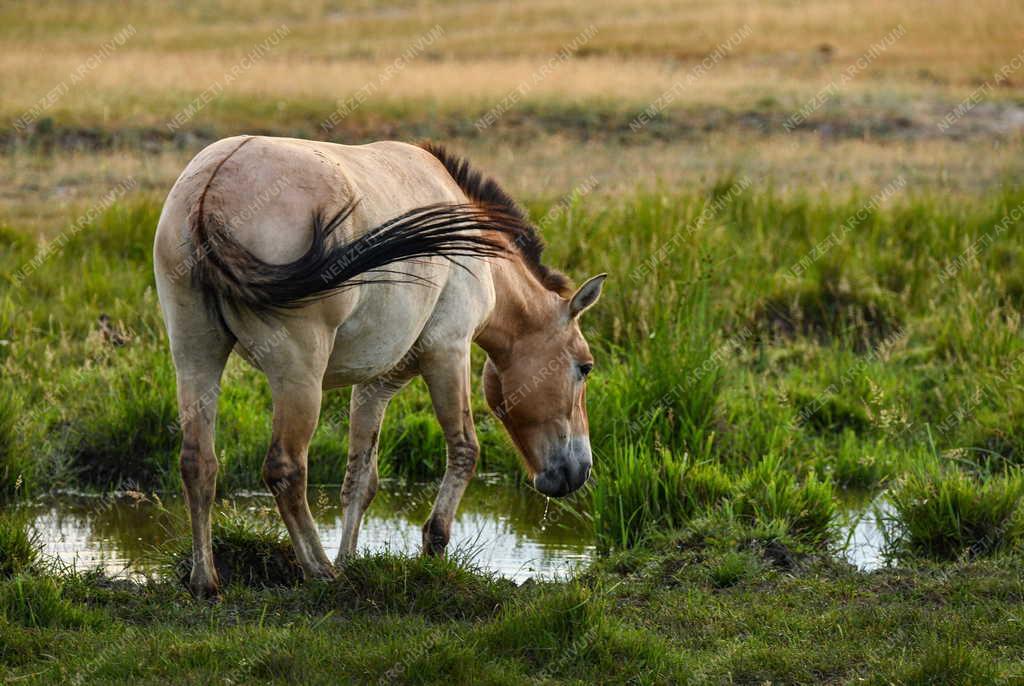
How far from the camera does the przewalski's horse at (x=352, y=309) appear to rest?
16.0ft

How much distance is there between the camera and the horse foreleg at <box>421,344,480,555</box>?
5.88m

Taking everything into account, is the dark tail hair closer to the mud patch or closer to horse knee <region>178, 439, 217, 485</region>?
horse knee <region>178, 439, 217, 485</region>

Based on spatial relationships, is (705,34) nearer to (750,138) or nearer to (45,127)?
(750,138)

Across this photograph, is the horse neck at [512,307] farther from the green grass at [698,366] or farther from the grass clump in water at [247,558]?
the grass clump in water at [247,558]

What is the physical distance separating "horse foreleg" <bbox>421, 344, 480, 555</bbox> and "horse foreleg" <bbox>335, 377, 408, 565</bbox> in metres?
0.35

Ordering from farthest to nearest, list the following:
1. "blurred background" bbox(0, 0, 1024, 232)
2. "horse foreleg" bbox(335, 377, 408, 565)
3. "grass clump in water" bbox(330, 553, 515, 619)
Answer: "blurred background" bbox(0, 0, 1024, 232) → "horse foreleg" bbox(335, 377, 408, 565) → "grass clump in water" bbox(330, 553, 515, 619)

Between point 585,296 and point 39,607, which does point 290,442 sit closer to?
point 39,607

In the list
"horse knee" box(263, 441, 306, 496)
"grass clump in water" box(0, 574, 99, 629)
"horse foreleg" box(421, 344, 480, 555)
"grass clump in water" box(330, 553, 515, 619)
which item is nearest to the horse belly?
"horse foreleg" box(421, 344, 480, 555)

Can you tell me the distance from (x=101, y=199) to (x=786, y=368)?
6.44m

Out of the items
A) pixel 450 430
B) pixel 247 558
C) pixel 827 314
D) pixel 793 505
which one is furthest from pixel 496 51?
pixel 247 558

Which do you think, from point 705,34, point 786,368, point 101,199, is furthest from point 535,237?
point 705,34

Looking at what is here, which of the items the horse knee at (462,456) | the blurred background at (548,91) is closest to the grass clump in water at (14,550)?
the horse knee at (462,456)

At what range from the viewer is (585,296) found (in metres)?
6.42

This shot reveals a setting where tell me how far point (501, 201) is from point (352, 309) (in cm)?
146
